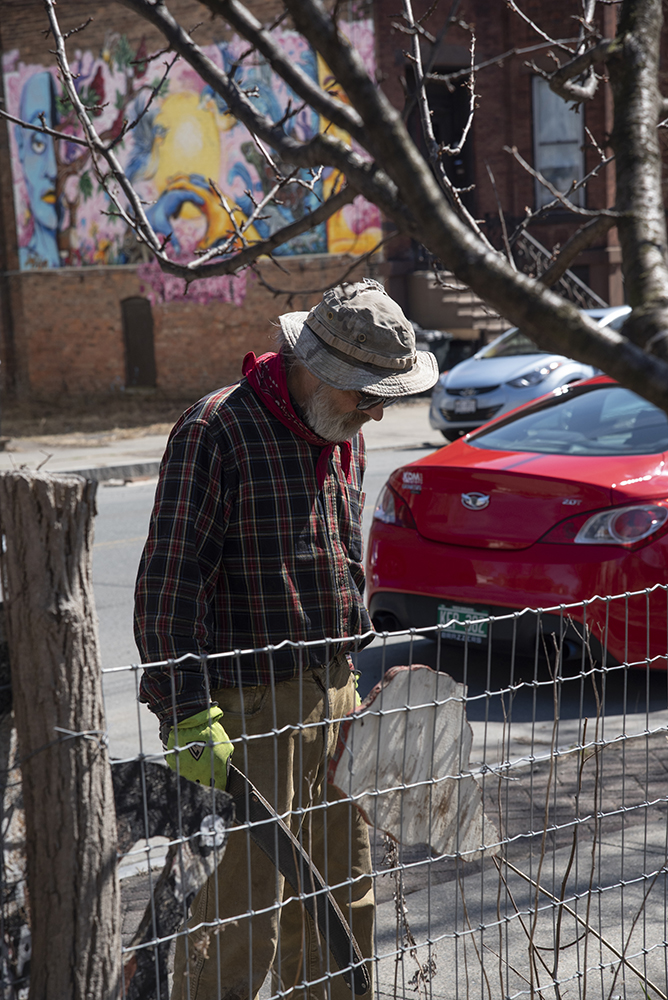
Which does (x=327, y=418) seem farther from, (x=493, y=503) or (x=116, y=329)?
(x=116, y=329)

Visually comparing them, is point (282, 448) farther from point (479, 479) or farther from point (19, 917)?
point (479, 479)

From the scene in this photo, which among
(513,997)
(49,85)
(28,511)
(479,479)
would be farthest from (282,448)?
(49,85)

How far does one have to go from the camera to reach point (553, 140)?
23703 mm

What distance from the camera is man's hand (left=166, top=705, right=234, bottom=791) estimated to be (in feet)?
7.80

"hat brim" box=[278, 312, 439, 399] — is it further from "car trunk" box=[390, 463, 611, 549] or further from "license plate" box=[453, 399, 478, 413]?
"license plate" box=[453, 399, 478, 413]

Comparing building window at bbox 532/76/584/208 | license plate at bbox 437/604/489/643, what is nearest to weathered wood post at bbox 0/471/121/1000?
license plate at bbox 437/604/489/643

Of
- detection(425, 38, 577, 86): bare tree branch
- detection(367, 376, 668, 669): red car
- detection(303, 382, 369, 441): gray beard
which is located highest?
detection(425, 38, 577, 86): bare tree branch

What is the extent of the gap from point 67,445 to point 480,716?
12938 mm

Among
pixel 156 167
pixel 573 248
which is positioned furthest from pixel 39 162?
pixel 573 248

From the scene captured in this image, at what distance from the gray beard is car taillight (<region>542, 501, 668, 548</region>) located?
2476 mm

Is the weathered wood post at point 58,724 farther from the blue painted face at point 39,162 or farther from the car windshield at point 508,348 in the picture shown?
the blue painted face at point 39,162

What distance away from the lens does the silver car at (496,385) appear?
562 inches

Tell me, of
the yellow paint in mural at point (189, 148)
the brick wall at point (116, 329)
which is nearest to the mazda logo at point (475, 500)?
the brick wall at point (116, 329)

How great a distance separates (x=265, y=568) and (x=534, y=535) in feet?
Result: 8.64
